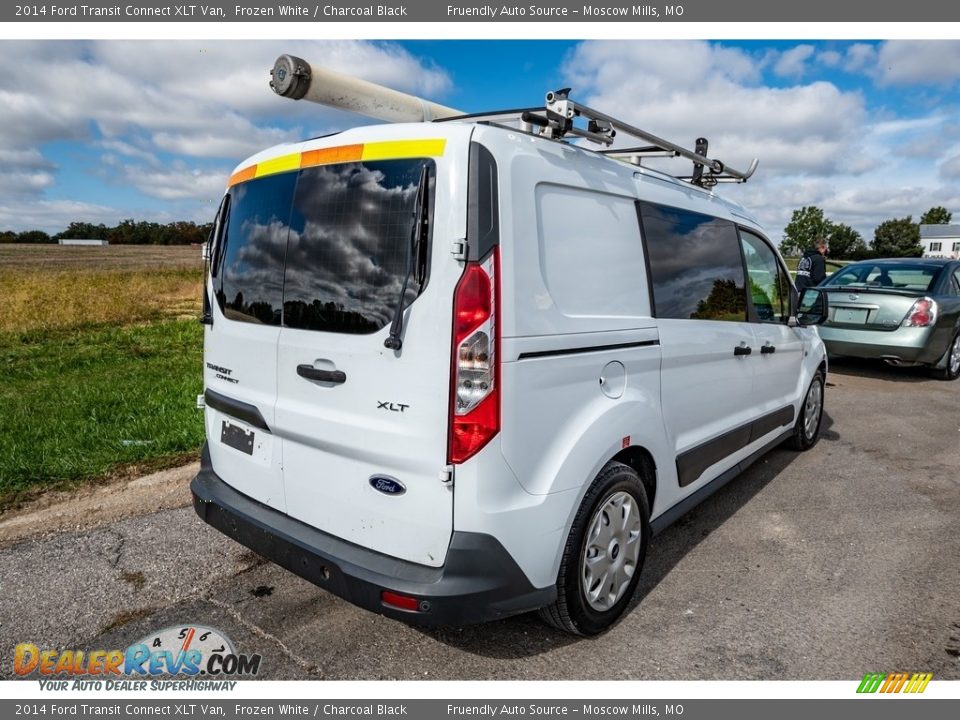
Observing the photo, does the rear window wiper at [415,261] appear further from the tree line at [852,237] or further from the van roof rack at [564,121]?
the tree line at [852,237]

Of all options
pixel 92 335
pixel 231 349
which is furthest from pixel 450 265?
pixel 92 335

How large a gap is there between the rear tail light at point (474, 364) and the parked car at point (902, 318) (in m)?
7.80

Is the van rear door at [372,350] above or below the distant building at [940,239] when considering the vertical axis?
below

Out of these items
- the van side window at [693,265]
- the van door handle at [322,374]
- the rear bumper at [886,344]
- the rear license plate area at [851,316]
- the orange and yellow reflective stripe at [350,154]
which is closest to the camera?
the orange and yellow reflective stripe at [350,154]

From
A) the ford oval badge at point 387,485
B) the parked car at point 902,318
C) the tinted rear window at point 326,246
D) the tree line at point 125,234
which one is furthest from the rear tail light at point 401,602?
the tree line at point 125,234

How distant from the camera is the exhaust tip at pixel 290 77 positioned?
2586 mm

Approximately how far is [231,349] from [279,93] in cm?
115

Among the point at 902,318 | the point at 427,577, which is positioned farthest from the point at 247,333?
the point at 902,318

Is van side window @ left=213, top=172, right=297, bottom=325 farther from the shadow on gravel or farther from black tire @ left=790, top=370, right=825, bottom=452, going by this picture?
black tire @ left=790, top=370, right=825, bottom=452

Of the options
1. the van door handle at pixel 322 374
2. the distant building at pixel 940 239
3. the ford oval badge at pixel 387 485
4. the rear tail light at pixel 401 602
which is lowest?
the rear tail light at pixel 401 602

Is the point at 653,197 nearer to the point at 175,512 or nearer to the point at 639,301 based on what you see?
the point at 639,301

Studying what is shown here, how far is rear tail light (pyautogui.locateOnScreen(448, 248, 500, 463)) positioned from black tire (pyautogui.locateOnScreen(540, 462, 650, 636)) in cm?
64

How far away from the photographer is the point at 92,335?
11055mm

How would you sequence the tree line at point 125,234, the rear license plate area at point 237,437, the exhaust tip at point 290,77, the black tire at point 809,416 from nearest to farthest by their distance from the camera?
1. the exhaust tip at point 290,77
2. the rear license plate area at point 237,437
3. the black tire at point 809,416
4. the tree line at point 125,234
